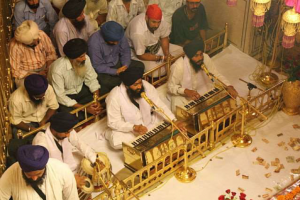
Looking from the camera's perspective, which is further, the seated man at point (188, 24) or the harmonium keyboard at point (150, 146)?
the seated man at point (188, 24)

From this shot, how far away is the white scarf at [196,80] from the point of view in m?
6.79

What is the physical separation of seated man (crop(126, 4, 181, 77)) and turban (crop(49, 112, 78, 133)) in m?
1.84

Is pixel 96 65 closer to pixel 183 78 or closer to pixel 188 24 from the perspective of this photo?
pixel 183 78

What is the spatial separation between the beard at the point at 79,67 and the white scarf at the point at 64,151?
91 cm

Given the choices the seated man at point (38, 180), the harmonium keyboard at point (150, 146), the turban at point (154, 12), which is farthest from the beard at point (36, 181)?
the turban at point (154, 12)

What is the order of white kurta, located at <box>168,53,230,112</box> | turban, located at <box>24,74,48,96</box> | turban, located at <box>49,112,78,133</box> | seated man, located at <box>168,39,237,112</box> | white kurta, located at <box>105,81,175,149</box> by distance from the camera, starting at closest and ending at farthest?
1. turban, located at <box>49,112,78,133</box>
2. turban, located at <box>24,74,48,96</box>
3. white kurta, located at <box>105,81,175,149</box>
4. seated man, located at <box>168,39,237,112</box>
5. white kurta, located at <box>168,53,230,112</box>

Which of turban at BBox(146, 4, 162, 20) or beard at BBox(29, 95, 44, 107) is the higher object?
turban at BBox(146, 4, 162, 20)

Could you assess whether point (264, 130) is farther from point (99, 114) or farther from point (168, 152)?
point (99, 114)

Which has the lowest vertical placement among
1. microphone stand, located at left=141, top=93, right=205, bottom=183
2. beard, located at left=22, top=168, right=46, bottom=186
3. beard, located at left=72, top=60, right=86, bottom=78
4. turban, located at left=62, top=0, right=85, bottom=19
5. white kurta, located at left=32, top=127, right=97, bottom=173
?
microphone stand, located at left=141, top=93, right=205, bottom=183

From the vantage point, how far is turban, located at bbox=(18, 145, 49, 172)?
16.0ft

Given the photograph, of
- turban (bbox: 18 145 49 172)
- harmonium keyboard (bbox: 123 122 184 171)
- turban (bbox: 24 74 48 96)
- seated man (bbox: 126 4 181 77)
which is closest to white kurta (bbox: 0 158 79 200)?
turban (bbox: 18 145 49 172)

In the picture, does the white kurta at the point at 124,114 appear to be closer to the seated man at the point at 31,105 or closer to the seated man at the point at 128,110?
the seated man at the point at 128,110

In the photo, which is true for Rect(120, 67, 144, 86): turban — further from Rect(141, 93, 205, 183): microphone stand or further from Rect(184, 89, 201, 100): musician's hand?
Rect(184, 89, 201, 100): musician's hand

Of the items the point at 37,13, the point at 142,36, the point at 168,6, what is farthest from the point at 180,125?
the point at 37,13
